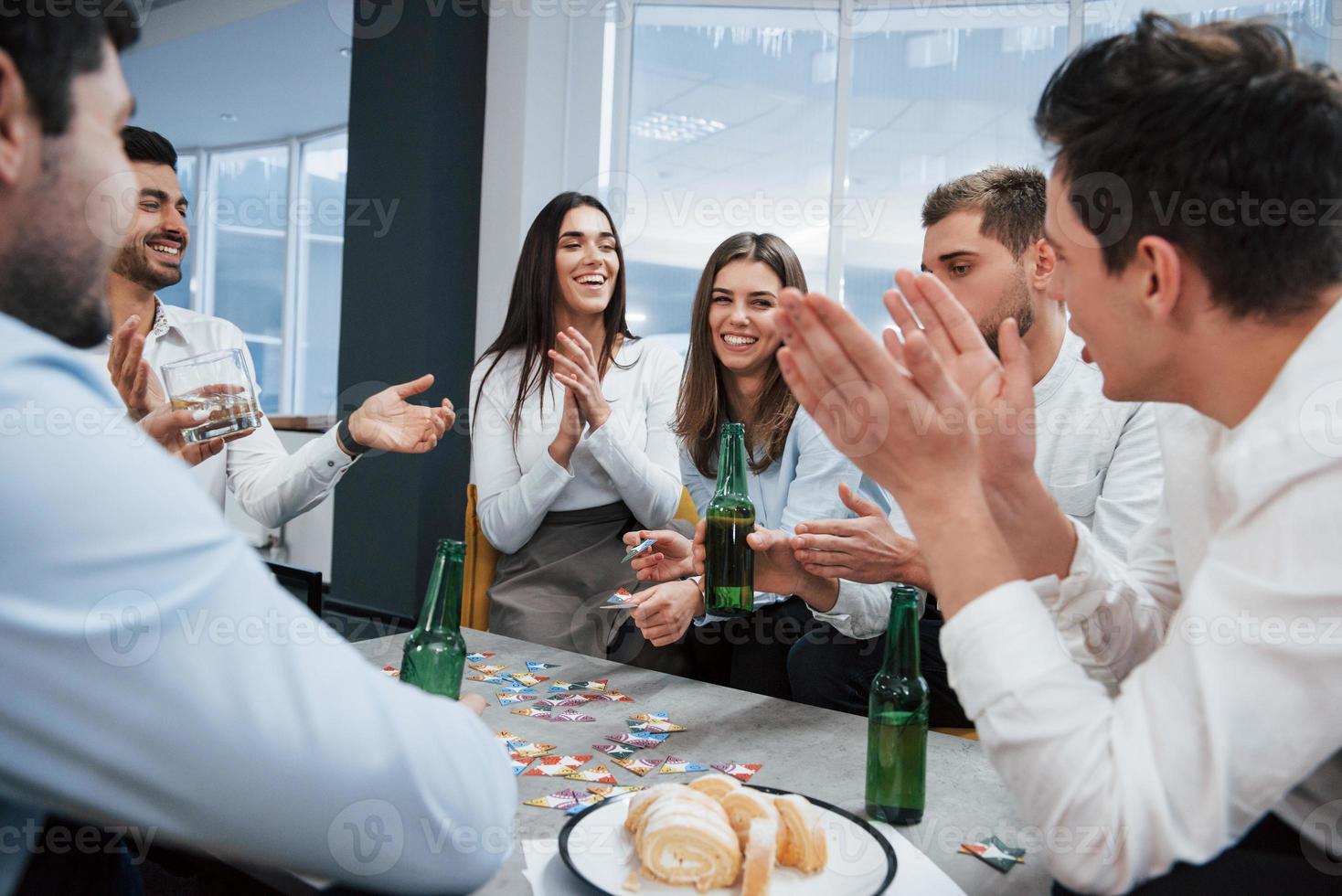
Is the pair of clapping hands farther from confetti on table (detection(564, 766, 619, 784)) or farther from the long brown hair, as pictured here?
confetti on table (detection(564, 766, 619, 784))

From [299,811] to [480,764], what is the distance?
138mm

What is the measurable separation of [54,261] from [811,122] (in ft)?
14.5

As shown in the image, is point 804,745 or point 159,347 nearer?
point 804,745

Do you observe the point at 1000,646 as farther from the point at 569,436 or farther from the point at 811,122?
the point at 811,122

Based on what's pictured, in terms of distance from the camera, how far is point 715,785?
0.97 metres

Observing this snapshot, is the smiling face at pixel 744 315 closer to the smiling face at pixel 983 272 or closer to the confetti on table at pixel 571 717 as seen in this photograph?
the smiling face at pixel 983 272

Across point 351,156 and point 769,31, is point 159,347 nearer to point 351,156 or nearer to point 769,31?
point 351,156

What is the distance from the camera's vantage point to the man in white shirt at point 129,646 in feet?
1.79

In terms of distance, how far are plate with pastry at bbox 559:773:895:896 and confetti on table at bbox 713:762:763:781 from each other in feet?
0.60

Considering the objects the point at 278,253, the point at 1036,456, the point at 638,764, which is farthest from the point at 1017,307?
the point at 278,253

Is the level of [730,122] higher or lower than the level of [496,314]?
higher

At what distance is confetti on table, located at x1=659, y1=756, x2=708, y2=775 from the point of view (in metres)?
1.19

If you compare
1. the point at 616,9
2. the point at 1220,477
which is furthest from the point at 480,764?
the point at 616,9

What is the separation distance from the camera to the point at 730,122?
476cm
